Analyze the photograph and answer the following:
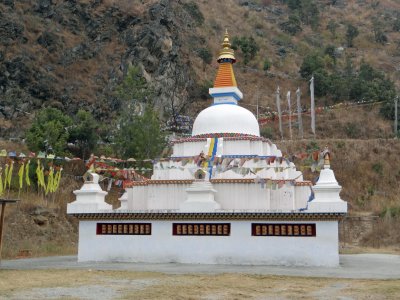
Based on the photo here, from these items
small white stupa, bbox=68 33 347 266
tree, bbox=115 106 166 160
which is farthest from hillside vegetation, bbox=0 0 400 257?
small white stupa, bbox=68 33 347 266

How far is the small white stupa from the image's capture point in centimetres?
1827

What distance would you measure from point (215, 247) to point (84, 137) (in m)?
21.8

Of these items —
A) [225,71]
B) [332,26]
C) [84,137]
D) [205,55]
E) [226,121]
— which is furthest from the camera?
[332,26]

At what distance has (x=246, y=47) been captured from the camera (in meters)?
64.1

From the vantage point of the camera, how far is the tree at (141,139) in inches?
1355

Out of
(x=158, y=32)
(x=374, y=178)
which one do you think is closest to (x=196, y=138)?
(x=374, y=178)

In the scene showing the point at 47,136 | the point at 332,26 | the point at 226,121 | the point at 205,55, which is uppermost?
the point at 332,26

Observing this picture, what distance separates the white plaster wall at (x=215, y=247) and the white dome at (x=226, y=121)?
16.2 feet

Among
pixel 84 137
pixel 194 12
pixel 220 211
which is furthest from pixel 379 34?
pixel 220 211

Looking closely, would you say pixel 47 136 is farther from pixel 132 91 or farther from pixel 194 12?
pixel 194 12

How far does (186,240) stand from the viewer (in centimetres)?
1920

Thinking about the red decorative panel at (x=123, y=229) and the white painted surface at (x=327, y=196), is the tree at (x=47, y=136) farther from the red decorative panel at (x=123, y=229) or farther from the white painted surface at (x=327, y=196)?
the white painted surface at (x=327, y=196)

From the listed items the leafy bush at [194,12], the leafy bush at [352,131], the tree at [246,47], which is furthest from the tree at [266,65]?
the leafy bush at [352,131]

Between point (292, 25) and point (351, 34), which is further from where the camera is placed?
point (292, 25)
